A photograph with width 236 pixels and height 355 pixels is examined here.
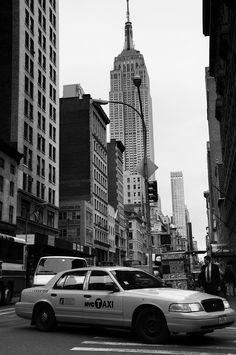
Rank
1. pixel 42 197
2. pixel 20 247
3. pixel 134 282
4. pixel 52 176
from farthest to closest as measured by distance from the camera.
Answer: pixel 52 176
pixel 42 197
pixel 20 247
pixel 134 282

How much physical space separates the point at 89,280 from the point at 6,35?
55.7m

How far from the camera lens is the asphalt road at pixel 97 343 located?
8.54 meters

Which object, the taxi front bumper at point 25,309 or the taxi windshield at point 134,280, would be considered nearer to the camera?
the taxi windshield at point 134,280

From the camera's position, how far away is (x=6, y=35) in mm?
60594

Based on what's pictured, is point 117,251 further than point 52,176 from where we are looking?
Yes

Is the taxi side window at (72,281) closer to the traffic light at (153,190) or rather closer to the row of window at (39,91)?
the traffic light at (153,190)

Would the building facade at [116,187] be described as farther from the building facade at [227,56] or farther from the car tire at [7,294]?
the car tire at [7,294]

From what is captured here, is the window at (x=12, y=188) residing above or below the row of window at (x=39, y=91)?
below

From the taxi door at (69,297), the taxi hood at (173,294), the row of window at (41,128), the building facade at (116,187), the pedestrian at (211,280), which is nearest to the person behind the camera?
the taxi hood at (173,294)

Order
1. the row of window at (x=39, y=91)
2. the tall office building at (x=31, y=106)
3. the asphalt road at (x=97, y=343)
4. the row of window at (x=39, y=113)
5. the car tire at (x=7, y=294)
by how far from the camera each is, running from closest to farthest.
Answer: the asphalt road at (x=97, y=343) < the car tire at (x=7, y=294) < the tall office building at (x=31, y=106) < the row of window at (x=39, y=113) < the row of window at (x=39, y=91)

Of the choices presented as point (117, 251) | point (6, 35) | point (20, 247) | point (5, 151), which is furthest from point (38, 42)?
point (117, 251)

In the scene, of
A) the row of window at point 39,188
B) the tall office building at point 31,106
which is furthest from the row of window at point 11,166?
the row of window at point 39,188

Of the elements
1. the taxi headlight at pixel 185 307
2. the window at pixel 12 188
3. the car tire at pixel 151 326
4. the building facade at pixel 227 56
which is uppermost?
the building facade at pixel 227 56

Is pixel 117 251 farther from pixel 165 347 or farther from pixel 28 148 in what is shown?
pixel 165 347
